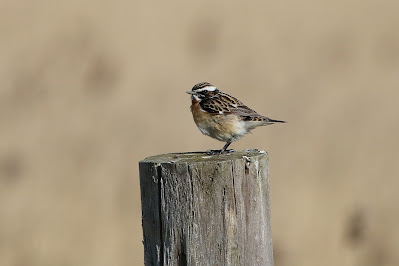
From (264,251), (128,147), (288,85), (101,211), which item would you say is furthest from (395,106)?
(264,251)

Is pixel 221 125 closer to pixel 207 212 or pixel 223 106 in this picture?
pixel 223 106

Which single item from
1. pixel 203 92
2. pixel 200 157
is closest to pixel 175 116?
pixel 203 92

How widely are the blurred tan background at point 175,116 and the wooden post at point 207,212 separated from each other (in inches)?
134

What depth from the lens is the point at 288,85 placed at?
9531 millimetres

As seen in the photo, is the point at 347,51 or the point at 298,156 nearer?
the point at 298,156

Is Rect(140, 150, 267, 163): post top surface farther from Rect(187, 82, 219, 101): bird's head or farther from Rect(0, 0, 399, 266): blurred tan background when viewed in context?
Rect(0, 0, 399, 266): blurred tan background

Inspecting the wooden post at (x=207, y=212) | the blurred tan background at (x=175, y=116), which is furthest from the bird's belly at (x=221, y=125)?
the wooden post at (x=207, y=212)

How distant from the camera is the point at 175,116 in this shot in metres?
9.24

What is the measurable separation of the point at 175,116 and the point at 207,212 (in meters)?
5.79

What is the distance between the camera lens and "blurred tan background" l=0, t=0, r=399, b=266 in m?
7.52

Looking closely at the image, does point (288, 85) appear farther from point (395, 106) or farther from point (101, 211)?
point (101, 211)

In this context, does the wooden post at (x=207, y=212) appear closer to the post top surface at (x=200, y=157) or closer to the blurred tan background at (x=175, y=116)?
the post top surface at (x=200, y=157)

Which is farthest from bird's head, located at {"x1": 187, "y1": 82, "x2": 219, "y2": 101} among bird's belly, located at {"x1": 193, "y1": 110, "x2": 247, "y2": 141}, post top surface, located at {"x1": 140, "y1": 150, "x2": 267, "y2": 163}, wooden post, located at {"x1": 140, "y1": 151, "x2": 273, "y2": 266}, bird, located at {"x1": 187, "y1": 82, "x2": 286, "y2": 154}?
wooden post, located at {"x1": 140, "y1": 151, "x2": 273, "y2": 266}

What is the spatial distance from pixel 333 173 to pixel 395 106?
1.79 m
